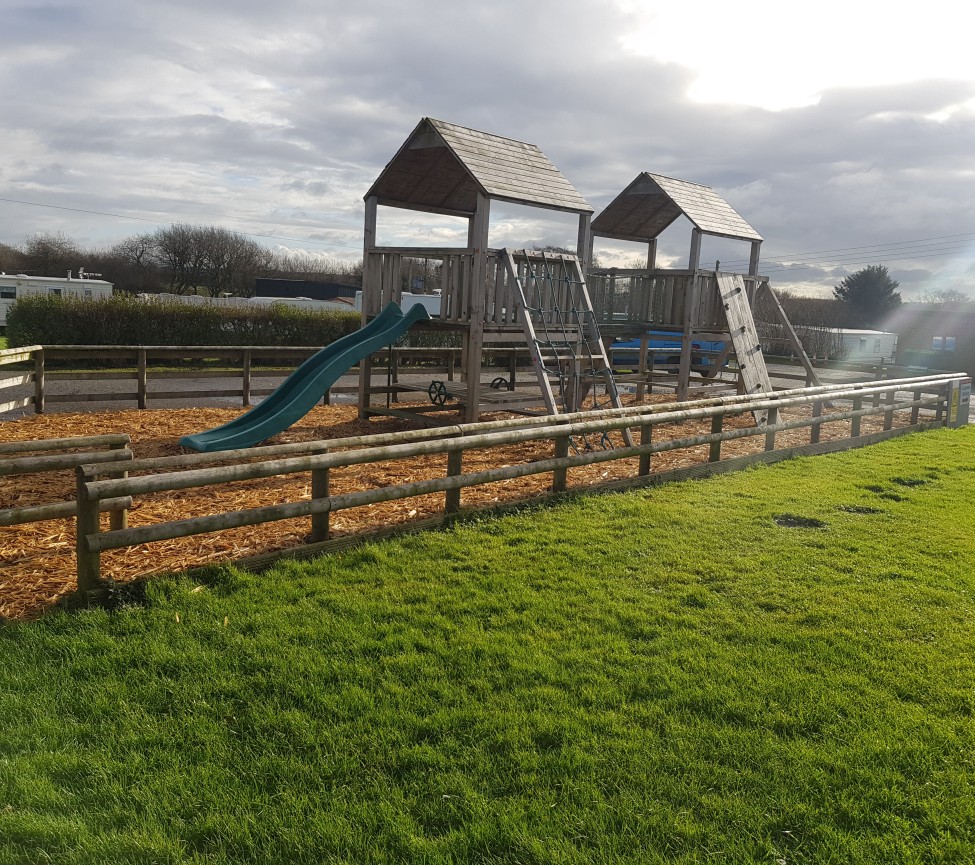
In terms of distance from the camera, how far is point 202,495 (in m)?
8.30

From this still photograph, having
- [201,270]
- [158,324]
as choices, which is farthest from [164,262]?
[158,324]

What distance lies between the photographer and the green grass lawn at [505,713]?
3.16 metres

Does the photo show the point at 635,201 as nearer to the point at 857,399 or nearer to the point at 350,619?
the point at 857,399

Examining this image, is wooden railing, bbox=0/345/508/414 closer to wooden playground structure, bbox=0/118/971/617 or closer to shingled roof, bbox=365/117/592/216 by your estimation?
wooden playground structure, bbox=0/118/971/617

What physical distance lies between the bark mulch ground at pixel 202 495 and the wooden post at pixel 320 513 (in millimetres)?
328

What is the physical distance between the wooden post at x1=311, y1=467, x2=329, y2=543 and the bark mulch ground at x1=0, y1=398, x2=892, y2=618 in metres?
0.33

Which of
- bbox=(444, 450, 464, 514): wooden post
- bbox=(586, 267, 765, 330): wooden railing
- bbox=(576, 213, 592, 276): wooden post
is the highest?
bbox=(576, 213, 592, 276): wooden post

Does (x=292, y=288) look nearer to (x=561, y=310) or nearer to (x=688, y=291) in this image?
(x=688, y=291)

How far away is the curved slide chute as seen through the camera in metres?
10.2

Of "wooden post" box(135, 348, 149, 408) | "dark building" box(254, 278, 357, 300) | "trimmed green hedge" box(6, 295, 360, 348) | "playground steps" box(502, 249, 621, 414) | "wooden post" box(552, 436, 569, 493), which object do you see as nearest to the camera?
"wooden post" box(552, 436, 569, 493)

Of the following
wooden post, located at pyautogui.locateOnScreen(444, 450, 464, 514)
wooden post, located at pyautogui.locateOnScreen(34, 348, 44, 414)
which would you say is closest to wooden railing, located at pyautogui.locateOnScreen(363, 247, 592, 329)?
wooden post, located at pyautogui.locateOnScreen(444, 450, 464, 514)

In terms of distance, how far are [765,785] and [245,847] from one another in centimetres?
213

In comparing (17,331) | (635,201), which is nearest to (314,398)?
(635,201)

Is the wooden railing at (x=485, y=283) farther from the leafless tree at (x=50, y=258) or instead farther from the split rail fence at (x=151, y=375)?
the leafless tree at (x=50, y=258)
